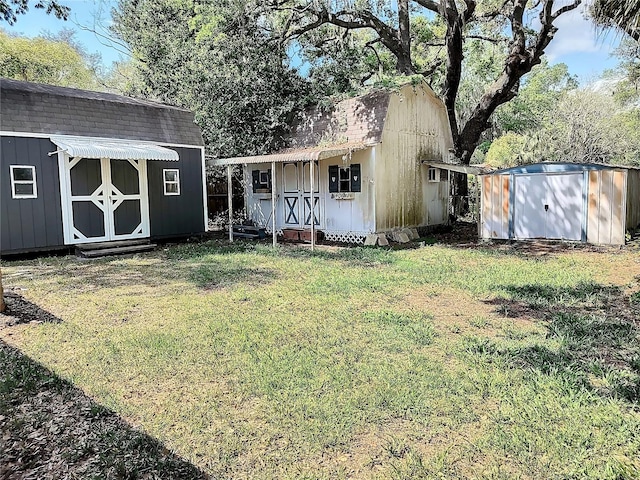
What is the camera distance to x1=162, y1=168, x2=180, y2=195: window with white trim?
39.3 ft

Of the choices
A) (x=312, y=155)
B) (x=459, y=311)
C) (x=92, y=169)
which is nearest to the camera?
(x=459, y=311)

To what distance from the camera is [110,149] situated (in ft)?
32.5

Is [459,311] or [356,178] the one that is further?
[356,178]

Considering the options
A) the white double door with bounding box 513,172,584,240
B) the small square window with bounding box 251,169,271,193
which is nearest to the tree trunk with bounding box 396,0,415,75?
the small square window with bounding box 251,169,271,193

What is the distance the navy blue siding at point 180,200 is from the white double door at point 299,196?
2.48m

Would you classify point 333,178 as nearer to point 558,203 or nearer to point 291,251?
point 291,251

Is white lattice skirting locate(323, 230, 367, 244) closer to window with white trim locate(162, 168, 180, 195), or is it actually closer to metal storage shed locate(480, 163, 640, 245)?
metal storage shed locate(480, 163, 640, 245)

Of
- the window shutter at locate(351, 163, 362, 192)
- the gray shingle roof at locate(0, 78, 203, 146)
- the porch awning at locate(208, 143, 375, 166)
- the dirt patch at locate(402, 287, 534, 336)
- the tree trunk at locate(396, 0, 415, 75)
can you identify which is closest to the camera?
the dirt patch at locate(402, 287, 534, 336)

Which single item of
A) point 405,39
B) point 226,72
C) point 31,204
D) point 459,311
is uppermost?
point 405,39

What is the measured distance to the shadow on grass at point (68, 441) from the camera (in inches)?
98.9

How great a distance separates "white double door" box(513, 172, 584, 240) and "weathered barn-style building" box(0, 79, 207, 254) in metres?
8.65

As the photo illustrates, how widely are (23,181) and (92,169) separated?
146cm

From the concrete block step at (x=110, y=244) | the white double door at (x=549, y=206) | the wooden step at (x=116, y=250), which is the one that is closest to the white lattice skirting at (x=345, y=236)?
the white double door at (x=549, y=206)

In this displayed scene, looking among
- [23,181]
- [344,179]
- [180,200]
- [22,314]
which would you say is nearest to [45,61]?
[180,200]
